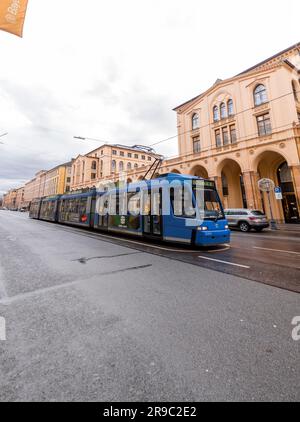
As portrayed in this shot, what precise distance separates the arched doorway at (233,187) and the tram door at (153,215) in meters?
18.8

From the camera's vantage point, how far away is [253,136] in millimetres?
21703

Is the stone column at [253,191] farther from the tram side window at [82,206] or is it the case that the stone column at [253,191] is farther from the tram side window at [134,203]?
the tram side window at [82,206]

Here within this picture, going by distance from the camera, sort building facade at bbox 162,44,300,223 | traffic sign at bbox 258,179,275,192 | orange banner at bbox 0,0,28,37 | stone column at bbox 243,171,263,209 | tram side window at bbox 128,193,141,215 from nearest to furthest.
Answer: orange banner at bbox 0,0,28,37 → tram side window at bbox 128,193,141,215 → traffic sign at bbox 258,179,275,192 → building facade at bbox 162,44,300,223 → stone column at bbox 243,171,263,209

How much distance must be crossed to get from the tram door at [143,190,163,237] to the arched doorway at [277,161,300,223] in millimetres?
20068

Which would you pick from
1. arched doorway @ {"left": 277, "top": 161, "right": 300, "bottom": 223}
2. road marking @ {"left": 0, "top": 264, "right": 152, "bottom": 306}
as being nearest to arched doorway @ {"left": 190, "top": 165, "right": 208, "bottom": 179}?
arched doorway @ {"left": 277, "top": 161, "right": 300, "bottom": 223}

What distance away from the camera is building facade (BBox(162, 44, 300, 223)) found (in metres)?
19.7

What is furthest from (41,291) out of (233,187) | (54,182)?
(54,182)

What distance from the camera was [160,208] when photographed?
8422mm

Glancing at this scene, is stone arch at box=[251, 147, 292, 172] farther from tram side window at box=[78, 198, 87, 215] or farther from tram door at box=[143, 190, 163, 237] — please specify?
tram side window at box=[78, 198, 87, 215]

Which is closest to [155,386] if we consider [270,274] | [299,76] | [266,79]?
[270,274]

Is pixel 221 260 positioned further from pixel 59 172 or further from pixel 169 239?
pixel 59 172

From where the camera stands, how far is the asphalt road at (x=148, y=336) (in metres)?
1.60

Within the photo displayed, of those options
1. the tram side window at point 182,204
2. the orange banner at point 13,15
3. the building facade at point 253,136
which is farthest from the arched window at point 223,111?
the orange banner at point 13,15

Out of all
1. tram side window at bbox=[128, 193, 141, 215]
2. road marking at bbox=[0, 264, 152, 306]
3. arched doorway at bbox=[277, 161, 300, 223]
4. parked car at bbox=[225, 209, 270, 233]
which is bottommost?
road marking at bbox=[0, 264, 152, 306]
